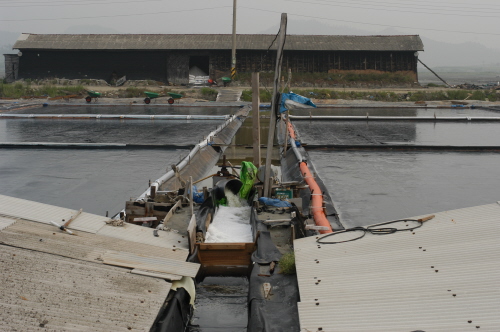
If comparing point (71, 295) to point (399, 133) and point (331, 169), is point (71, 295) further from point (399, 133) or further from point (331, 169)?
point (399, 133)

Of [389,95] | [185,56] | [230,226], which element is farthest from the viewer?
[185,56]

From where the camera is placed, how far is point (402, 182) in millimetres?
14156

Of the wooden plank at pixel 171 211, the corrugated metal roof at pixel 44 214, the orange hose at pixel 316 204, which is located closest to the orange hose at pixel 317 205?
the orange hose at pixel 316 204

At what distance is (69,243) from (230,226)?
3.85 m

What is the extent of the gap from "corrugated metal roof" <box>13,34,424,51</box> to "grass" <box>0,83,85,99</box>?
5.39 meters

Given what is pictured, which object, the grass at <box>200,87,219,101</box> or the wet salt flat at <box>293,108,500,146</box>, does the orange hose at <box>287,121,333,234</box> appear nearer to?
the wet salt flat at <box>293,108,500,146</box>

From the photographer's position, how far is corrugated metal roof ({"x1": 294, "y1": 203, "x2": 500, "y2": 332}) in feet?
15.6

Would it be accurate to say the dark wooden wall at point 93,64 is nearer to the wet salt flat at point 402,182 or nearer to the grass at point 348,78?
the grass at point 348,78

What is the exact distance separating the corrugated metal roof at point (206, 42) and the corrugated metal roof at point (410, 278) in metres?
39.4

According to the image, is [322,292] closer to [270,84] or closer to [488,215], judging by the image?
[488,215]

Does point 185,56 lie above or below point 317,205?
above

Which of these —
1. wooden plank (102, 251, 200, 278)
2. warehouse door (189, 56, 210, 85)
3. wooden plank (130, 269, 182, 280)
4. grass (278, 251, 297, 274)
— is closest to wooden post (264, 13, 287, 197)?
grass (278, 251, 297, 274)

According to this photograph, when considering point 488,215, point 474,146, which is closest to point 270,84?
point 474,146

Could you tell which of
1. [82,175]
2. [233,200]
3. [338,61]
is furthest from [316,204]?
[338,61]
